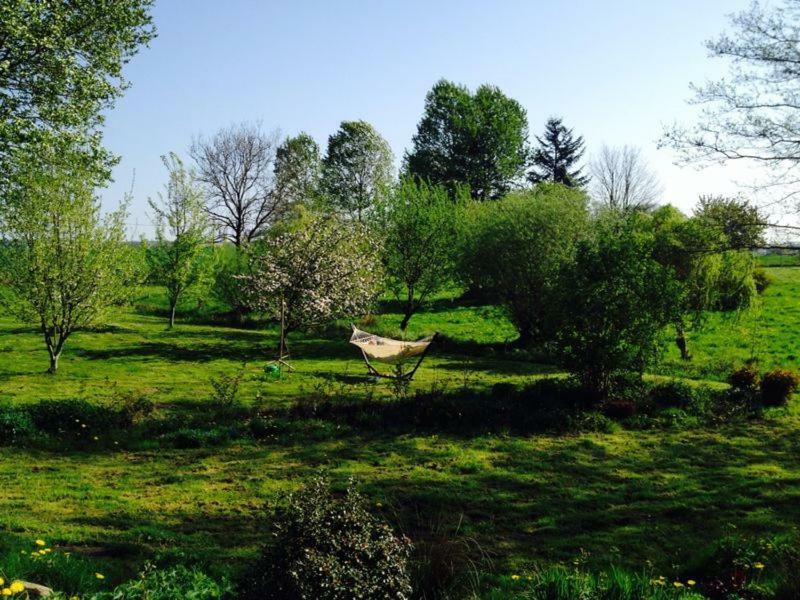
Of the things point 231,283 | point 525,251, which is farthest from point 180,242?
point 525,251

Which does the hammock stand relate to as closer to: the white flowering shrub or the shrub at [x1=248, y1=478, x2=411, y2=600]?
the white flowering shrub

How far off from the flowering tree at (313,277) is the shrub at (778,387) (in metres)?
12.0

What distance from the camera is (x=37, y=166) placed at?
1577 cm

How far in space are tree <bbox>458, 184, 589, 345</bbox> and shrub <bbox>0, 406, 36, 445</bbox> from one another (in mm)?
14775

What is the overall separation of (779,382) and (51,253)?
17615 mm

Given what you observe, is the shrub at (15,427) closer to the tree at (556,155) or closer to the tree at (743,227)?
the tree at (743,227)

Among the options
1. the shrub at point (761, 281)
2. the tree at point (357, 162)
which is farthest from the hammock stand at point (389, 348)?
the tree at point (357, 162)

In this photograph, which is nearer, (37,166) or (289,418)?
(289,418)

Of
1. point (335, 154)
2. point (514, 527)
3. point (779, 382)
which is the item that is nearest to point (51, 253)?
point (514, 527)

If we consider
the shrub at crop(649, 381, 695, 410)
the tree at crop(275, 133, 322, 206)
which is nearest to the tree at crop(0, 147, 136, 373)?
the shrub at crop(649, 381, 695, 410)

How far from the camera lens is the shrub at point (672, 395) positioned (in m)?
13.5

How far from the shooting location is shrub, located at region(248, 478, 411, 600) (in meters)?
3.94

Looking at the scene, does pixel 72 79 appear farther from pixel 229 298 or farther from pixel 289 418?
pixel 229 298

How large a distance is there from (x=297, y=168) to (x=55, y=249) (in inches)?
1444
